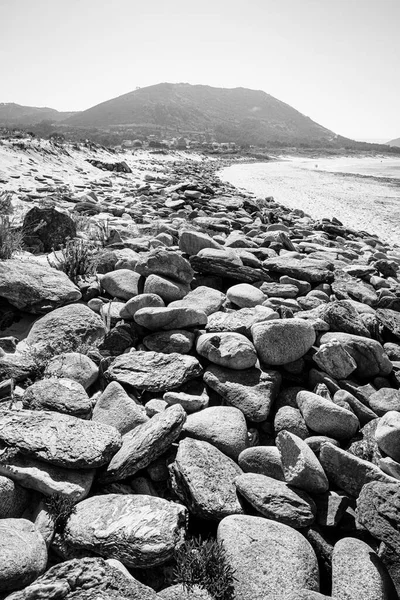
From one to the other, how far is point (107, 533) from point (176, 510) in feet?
1.20

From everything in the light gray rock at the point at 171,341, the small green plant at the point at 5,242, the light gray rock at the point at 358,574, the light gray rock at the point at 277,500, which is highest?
the small green plant at the point at 5,242

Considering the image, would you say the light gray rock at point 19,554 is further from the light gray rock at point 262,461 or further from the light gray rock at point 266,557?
the light gray rock at point 262,461

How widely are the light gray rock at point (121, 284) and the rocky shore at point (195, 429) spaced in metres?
0.03

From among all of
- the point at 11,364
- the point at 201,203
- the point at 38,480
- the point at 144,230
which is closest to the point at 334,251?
the point at 144,230

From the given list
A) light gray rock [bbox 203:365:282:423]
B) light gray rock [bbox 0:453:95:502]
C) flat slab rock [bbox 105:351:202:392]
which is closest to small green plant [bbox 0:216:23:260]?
Result: flat slab rock [bbox 105:351:202:392]

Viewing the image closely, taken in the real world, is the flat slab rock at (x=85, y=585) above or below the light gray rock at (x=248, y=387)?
below

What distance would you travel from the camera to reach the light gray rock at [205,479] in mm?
2254

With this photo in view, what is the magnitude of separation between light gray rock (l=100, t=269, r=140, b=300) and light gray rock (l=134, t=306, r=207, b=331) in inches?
28.8

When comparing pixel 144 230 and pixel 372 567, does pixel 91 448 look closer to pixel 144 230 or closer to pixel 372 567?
pixel 372 567

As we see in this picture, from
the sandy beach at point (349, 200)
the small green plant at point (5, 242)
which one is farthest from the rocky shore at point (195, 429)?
the sandy beach at point (349, 200)

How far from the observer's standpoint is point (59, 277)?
439 centimetres

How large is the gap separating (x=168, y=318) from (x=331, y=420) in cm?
167

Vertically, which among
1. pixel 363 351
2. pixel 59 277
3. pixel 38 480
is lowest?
pixel 38 480

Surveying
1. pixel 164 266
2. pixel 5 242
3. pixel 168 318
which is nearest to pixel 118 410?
pixel 168 318
